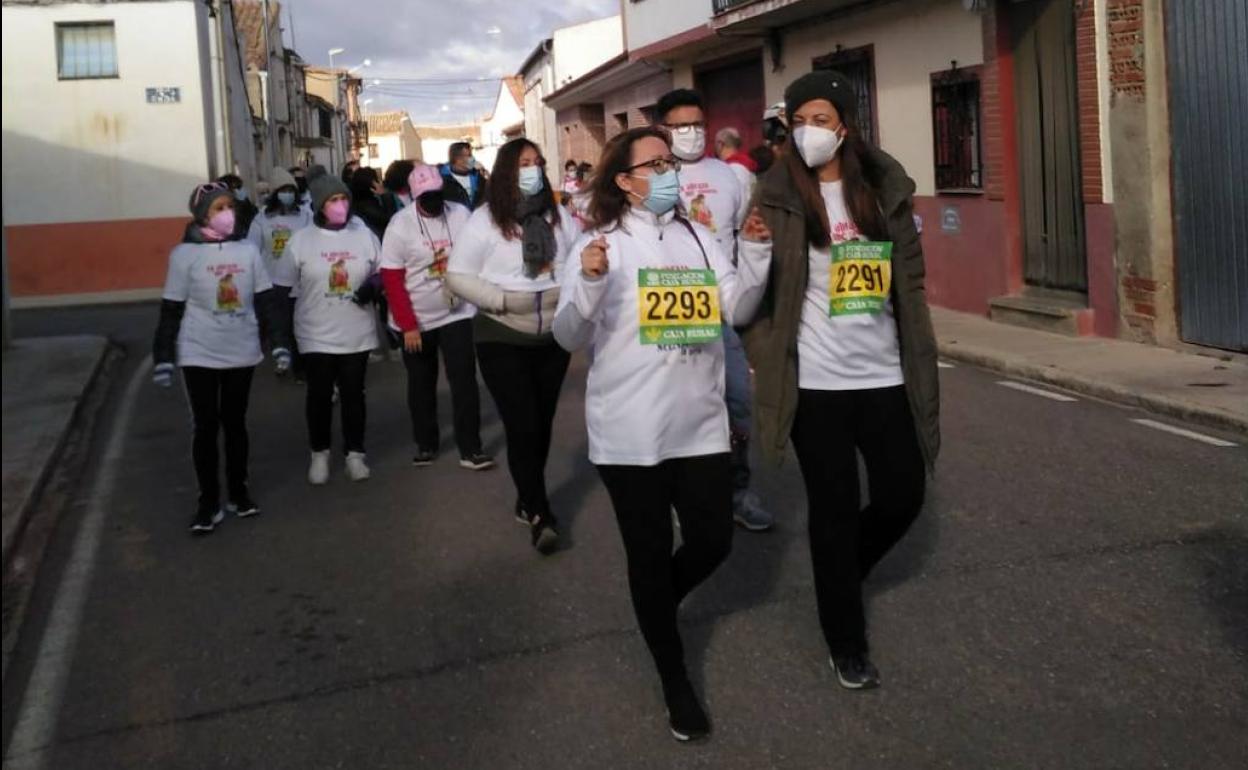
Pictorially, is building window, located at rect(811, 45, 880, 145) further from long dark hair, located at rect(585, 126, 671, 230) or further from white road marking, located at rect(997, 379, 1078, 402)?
long dark hair, located at rect(585, 126, 671, 230)

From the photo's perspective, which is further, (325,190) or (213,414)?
(325,190)

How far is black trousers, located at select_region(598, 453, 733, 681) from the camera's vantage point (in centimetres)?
420

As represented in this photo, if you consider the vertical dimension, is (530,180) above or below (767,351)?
above

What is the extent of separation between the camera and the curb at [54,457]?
7.31 metres

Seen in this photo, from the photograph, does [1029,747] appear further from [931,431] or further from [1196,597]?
[1196,597]

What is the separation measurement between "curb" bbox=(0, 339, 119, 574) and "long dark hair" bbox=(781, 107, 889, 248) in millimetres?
2498

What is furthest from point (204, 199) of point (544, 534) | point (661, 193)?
point (661, 193)

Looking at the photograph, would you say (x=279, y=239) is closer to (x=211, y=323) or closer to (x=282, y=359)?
(x=282, y=359)

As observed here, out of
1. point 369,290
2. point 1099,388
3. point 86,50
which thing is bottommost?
point 1099,388

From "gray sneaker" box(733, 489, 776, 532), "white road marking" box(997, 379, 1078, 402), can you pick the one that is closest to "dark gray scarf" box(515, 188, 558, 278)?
"gray sneaker" box(733, 489, 776, 532)

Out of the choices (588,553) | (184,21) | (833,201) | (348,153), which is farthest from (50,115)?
(348,153)

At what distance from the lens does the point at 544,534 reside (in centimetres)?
636

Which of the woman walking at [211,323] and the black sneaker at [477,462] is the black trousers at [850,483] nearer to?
the woman walking at [211,323]

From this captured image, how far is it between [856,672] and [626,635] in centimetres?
100
